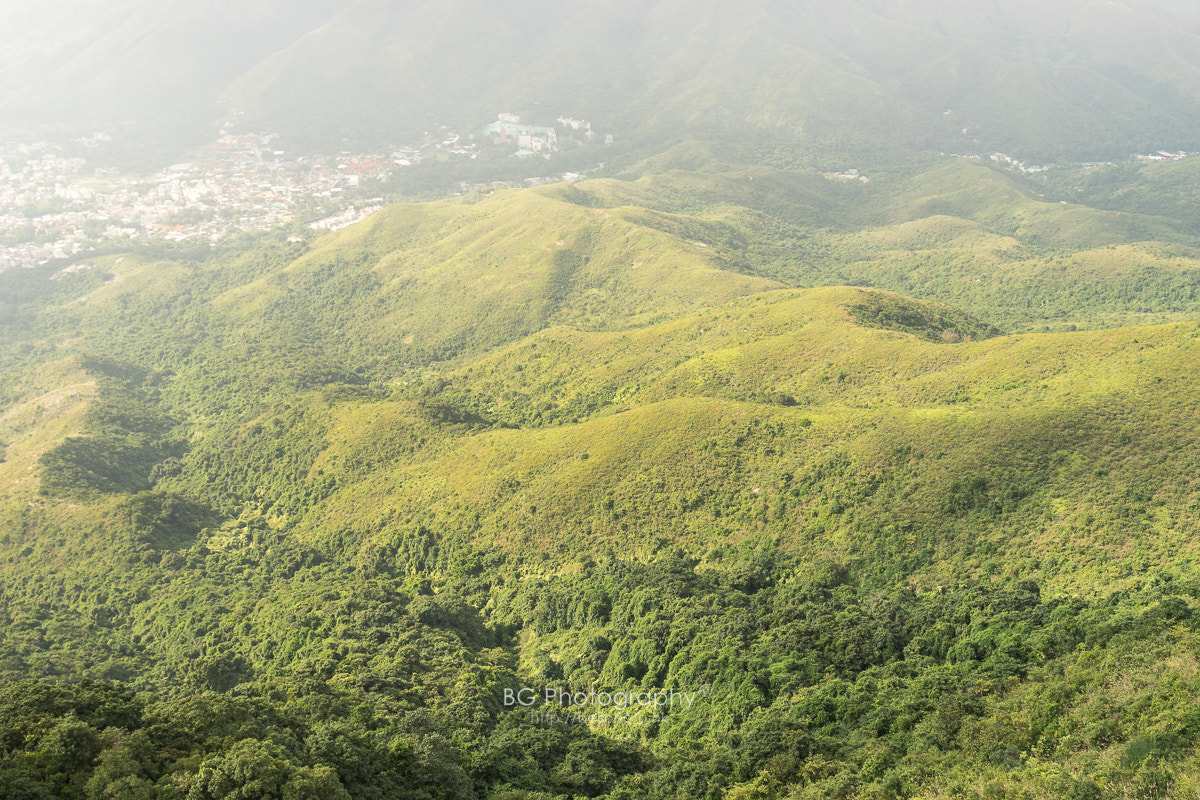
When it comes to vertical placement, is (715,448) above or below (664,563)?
above

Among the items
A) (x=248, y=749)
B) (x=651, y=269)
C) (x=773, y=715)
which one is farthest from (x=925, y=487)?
(x=651, y=269)

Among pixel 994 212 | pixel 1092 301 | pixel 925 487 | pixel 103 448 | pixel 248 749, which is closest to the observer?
pixel 248 749

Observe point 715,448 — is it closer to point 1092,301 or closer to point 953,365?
point 953,365

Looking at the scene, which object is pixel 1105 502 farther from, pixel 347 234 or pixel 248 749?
pixel 347 234

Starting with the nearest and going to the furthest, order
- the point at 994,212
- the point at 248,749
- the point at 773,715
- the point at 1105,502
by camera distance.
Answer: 1. the point at 248,749
2. the point at 773,715
3. the point at 1105,502
4. the point at 994,212

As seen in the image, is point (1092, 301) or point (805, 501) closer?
point (805, 501)

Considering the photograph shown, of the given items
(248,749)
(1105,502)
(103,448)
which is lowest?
(103,448)

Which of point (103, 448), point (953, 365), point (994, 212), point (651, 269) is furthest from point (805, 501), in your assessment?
point (994, 212)
